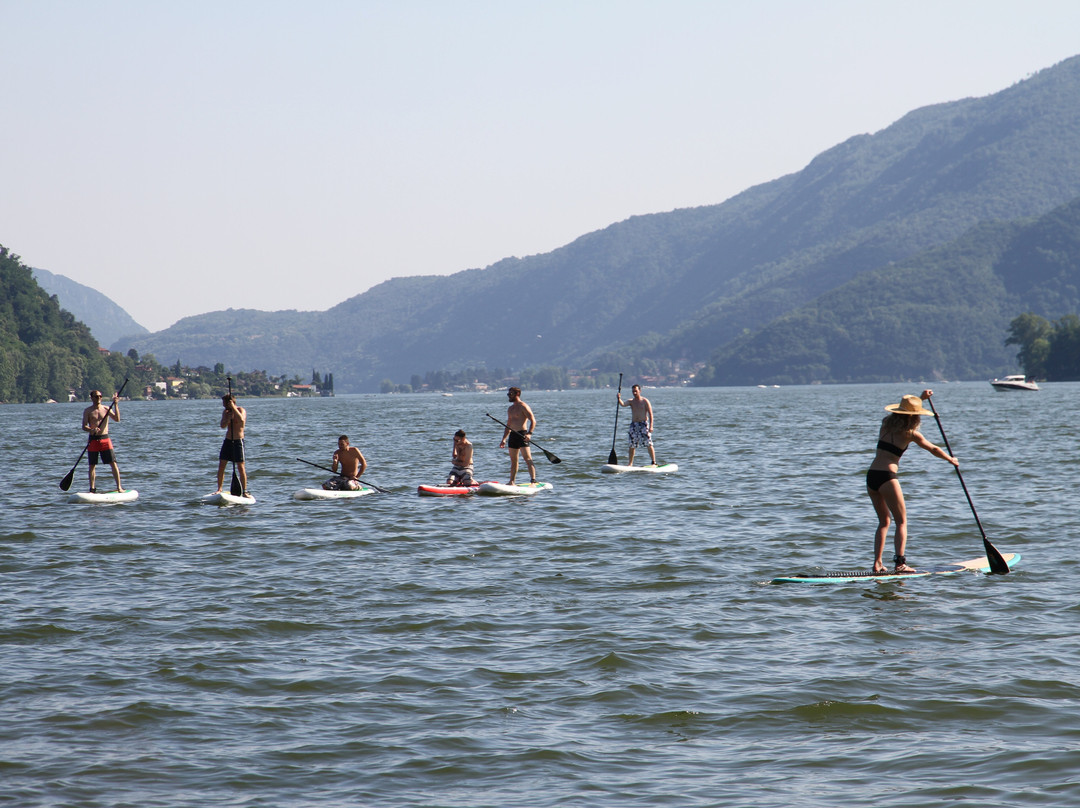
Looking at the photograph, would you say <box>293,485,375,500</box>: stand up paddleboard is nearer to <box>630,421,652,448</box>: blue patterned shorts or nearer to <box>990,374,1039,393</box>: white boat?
<box>630,421,652,448</box>: blue patterned shorts

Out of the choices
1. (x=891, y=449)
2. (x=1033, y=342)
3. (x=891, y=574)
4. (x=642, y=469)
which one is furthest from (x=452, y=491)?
(x=1033, y=342)

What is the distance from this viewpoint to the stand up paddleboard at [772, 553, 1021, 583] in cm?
1372

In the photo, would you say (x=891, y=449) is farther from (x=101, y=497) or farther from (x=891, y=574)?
(x=101, y=497)

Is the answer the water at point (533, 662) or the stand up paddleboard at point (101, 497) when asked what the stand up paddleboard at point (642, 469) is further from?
the stand up paddleboard at point (101, 497)

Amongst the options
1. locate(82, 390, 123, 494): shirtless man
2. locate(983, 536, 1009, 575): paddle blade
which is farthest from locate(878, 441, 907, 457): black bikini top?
locate(82, 390, 123, 494): shirtless man

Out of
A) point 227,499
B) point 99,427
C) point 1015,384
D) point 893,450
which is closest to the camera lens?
point 893,450

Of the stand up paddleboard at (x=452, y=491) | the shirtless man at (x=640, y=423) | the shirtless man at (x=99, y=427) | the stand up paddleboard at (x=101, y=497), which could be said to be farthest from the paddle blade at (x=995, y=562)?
the stand up paddleboard at (x=101, y=497)

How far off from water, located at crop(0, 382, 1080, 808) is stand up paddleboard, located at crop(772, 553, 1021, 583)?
0.46 ft

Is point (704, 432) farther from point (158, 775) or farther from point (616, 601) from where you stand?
point (158, 775)

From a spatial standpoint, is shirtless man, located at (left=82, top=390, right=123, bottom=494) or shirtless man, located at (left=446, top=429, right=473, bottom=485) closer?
shirtless man, located at (left=82, top=390, right=123, bottom=494)

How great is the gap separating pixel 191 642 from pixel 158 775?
3.72 meters

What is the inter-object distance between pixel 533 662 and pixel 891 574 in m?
5.81

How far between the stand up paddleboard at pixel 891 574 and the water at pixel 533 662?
0.46ft

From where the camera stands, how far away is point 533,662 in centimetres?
1026
